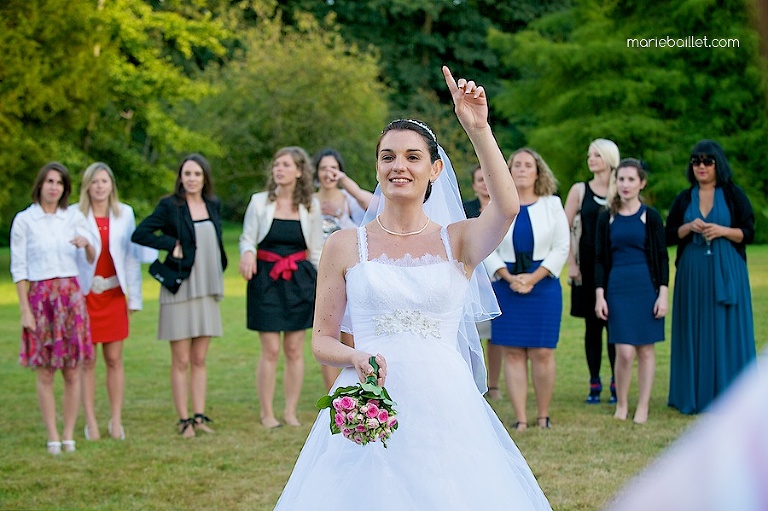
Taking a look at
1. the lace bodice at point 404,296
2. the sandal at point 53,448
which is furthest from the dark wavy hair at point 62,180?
the lace bodice at point 404,296

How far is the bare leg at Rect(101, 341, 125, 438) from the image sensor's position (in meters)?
8.50

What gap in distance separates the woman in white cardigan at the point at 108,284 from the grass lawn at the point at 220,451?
38 cm

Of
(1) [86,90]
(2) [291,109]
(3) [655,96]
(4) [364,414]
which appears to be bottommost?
(4) [364,414]

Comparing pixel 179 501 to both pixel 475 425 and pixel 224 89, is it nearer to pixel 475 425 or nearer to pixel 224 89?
pixel 475 425

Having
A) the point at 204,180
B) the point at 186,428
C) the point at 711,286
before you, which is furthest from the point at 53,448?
the point at 711,286

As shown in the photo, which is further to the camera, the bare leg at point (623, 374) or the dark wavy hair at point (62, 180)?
the bare leg at point (623, 374)

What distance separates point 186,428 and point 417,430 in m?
4.93

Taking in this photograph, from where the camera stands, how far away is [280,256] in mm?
8914

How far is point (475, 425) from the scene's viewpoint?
416 cm

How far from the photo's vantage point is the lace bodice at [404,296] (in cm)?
427

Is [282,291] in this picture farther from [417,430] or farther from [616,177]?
[417,430]

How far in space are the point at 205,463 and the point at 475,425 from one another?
3.94 metres

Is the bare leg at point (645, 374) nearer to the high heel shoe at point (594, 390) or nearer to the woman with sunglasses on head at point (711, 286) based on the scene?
the woman with sunglasses on head at point (711, 286)

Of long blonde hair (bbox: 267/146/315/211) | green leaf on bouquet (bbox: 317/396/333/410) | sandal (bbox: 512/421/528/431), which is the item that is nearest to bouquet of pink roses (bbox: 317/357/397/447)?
green leaf on bouquet (bbox: 317/396/333/410)
